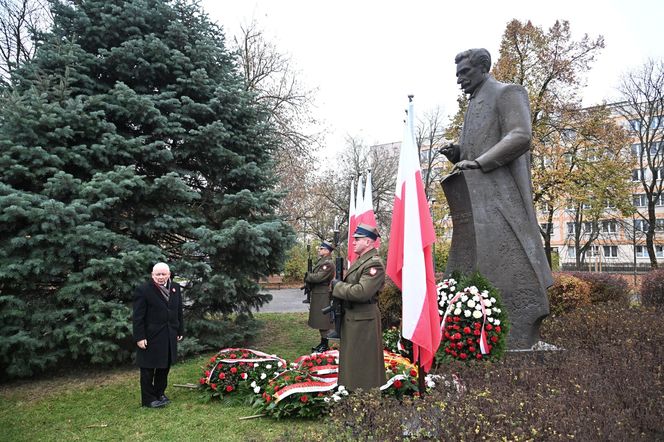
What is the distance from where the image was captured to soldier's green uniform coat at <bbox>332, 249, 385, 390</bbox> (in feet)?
14.2

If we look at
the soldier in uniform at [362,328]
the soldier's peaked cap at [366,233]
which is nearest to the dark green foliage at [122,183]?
the soldier's peaked cap at [366,233]

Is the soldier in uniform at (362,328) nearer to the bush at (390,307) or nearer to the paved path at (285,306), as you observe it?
the bush at (390,307)

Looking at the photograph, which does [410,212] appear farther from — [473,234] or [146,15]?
[146,15]

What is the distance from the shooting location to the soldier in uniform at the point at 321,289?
832 cm

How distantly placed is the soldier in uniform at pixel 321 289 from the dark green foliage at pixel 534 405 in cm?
405

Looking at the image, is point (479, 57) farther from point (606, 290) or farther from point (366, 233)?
point (606, 290)

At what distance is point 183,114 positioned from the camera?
27.3 ft

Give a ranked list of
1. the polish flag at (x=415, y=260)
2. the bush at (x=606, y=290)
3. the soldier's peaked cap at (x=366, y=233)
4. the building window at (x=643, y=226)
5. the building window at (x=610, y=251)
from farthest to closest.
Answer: the building window at (x=610, y=251), the building window at (x=643, y=226), the bush at (x=606, y=290), the soldier's peaked cap at (x=366, y=233), the polish flag at (x=415, y=260)

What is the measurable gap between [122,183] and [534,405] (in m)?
6.31

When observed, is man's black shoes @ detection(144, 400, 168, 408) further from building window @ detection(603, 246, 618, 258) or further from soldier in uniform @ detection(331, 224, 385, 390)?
building window @ detection(603, 246, 618, 258)

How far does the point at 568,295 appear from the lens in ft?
33.9

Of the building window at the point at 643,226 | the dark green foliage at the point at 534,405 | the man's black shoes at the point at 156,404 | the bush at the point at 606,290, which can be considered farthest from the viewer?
the building window at the point at 643,226

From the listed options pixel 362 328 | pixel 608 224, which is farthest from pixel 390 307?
pixel 608 224

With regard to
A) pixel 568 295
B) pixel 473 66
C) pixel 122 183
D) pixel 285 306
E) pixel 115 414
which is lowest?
pixel 285 306
